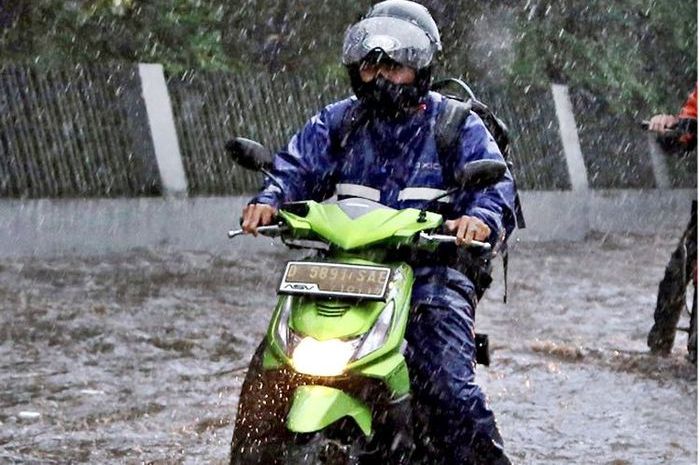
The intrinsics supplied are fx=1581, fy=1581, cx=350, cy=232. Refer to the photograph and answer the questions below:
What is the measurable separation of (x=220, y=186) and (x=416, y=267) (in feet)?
38.5

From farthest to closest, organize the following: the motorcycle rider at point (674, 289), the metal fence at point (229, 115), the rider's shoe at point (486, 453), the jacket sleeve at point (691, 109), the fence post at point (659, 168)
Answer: the fence post at point (659, 168) < the metal fence at point (229, 115) < the motorcycle rider at point (674, 289) < the jacket sleeve at point (691, 109) < the rider's shoe at point (486, 453)

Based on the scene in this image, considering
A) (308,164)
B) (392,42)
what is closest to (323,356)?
(308,164)

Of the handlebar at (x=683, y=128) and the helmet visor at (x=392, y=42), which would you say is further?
the handlebar at (x=683, y=128)

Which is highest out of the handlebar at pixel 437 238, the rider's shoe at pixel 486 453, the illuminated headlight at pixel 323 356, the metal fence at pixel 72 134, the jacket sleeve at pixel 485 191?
the metal fence at pixel 72 134

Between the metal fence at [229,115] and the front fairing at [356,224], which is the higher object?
the metal fence at [229,115]

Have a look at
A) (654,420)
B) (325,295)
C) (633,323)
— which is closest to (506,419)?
(654,420)

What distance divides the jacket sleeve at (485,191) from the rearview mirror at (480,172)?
0.83 ft

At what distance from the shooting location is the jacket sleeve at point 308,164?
5.47 m

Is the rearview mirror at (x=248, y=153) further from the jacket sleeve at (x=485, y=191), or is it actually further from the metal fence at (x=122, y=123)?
the metal fence at (x=122, y=123)

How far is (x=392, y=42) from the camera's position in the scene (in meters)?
5.23

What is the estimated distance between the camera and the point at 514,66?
22781 mm

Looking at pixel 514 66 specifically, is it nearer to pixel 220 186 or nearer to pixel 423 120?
pixel 220 186

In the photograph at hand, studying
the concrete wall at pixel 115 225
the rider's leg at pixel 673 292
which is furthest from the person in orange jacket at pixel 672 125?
the concrete wall at pixel 115 225

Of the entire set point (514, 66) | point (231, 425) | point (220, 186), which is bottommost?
point (231, 425)
